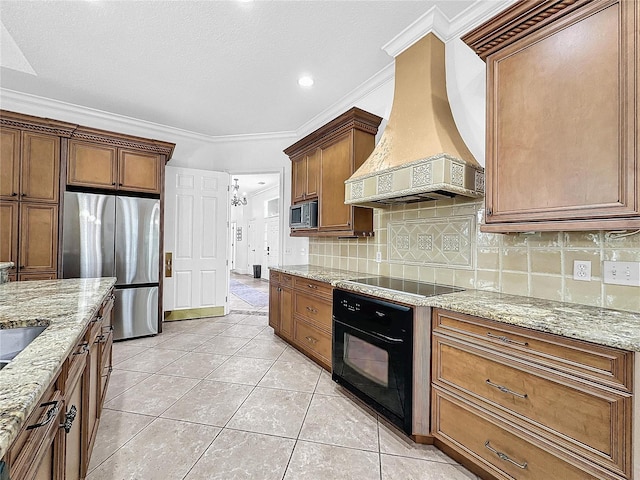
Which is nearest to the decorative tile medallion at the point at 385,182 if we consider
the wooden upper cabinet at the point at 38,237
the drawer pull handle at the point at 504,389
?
the drawer pull handle at the point at 504,389

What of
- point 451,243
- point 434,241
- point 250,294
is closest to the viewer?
point 451,243

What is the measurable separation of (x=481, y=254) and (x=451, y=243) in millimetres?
248

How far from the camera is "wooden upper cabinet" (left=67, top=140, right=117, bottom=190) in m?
3.38

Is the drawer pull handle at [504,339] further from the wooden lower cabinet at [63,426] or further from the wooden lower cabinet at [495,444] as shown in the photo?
the wooden lower cabinet at [63,426]

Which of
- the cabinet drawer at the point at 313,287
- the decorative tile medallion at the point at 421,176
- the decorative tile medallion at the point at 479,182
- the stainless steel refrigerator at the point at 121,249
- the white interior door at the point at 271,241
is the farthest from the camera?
the white interior door at the point at 271,241

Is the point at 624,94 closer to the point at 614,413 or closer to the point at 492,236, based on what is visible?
the point at 492,236

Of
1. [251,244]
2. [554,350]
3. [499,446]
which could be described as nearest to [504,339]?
[554,350]

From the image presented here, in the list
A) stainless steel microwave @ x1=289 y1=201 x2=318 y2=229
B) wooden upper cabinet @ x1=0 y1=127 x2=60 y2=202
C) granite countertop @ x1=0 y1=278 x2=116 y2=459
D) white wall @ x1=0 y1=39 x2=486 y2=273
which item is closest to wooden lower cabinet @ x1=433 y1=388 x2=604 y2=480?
white wall @ x1=0 y1=39 x2=486 y2=273

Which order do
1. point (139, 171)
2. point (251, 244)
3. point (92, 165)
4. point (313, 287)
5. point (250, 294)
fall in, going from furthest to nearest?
point (251, 244), point (250, 294), point (139, 171), point (92, 165), point (313, 287)

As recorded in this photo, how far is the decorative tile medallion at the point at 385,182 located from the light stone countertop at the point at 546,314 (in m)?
0.77

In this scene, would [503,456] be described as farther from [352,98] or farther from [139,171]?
[139,171]

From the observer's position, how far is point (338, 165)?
123 inches

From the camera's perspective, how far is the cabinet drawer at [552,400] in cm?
111

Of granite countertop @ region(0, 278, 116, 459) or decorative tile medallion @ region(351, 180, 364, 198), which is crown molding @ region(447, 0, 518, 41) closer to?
decorative tile medallion @ region(351, 180, 364, 198)
